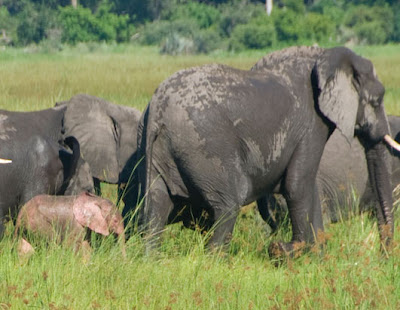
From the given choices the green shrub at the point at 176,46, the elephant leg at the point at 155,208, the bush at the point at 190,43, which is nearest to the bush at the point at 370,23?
the bush at the point at 190,43

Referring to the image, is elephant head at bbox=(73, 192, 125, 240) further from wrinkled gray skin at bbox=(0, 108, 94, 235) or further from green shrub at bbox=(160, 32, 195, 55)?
green shrub at bbox=(160, 32, 195, 55)

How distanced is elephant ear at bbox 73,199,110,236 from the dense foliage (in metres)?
30.7

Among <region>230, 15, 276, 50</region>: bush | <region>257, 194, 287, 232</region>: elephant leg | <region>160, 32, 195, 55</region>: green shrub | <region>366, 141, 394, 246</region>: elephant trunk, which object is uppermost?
<region>366, 141, 394, 246</region>: elephant trunk

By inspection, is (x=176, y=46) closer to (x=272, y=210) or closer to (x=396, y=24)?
(x=396, y=24)

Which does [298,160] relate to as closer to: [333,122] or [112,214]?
[333,122]

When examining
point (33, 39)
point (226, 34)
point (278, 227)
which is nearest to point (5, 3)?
point (33, 39)

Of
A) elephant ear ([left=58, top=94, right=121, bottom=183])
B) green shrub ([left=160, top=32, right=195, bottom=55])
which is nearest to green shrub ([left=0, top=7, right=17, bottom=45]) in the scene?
green shrub ([left=160, top=32, right=195, bottom=55])

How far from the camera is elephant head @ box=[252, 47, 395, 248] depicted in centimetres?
534

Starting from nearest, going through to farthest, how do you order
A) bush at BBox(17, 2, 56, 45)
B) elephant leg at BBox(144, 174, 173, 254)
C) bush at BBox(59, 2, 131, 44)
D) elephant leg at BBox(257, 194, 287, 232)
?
elephant leg at BBox(144, 174, 173, 254) < elephant leg at BBox(257, 194, 287, 232) < bush at BBox(17, 2, 56, 45) < bush at BBox(59, 2, 131, 44)

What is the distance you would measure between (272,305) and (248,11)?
136ft

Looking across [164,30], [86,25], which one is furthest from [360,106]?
[86,25]

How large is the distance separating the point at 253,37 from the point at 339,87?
33.3m

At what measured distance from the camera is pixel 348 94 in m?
5.46

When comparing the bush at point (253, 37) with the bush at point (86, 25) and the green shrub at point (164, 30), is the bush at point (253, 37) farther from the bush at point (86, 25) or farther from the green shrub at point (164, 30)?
the bush at point (86, 25)
